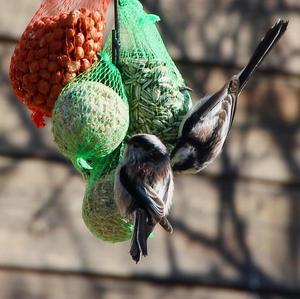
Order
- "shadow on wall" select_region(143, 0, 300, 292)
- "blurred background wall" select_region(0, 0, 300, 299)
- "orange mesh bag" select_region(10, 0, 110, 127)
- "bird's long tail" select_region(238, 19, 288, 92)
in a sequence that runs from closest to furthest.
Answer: "orange mesh bag" select_region(10, 0, 110, 127)
"bird's long tail" select_region(238, 19, 288, 92)
"blurred background wall" select_region(0, 0, 300, 299)
"shadow on wall" select_region(143, 0, 300, 292)

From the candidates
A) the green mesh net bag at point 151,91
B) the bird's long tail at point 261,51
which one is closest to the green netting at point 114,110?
the green mesh net bag at point 151,91

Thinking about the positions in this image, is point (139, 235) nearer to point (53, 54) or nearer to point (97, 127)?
point (97, 127)

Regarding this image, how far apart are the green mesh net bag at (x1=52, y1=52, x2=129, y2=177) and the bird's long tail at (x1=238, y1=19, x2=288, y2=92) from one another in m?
0.52

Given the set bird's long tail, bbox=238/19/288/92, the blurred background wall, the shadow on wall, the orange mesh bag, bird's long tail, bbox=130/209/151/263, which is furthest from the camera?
the shadow on wall

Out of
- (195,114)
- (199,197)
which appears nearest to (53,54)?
(195,114)

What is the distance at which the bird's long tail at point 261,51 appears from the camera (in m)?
2.99

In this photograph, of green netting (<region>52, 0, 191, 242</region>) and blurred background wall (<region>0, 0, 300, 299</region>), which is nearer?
green netting (<region>52, 0, 191, 242</region>)

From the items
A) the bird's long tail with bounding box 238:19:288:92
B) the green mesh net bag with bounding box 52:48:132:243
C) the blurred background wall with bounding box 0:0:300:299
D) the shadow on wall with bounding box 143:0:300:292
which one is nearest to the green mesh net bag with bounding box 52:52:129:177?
the green mesh net bag with bounding box 52:48:132:243

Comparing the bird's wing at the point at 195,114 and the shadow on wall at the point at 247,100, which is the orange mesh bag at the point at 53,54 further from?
the shadow on wall at the point at 247,100

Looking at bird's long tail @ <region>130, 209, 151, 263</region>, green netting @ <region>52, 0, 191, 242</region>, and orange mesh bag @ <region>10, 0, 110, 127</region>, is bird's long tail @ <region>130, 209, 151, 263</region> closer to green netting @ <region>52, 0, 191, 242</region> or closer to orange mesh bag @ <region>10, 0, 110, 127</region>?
green netting @ <region>52, 0, 191, 242</region>

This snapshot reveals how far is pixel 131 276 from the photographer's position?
4.07 meters

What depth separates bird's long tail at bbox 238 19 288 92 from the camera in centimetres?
299

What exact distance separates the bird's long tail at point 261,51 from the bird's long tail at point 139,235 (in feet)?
1.87

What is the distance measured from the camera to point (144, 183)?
259 cm
